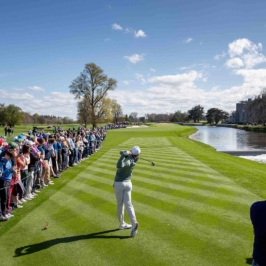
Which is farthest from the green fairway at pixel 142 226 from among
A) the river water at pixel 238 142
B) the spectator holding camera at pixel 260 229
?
the river water at pixel 238 142

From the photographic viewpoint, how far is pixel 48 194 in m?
11.9

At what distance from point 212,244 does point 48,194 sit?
25.7ft

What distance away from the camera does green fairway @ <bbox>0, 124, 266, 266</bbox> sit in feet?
21.4

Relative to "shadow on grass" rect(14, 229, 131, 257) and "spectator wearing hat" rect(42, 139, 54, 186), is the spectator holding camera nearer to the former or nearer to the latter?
"shadow on grass" rect(14, 229, 131, 257)

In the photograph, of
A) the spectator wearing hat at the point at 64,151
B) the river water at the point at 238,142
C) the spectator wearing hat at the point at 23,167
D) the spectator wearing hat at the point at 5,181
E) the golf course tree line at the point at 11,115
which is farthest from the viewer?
the golf course tree line at the point at 11,115

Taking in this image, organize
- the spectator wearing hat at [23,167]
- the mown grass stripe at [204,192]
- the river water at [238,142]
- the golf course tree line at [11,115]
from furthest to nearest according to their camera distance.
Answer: the golf course tree line at [11,115]
the river water at [238,142]
the mown grass stripe at [204,192]
the spectator wearing hat at [23,167]

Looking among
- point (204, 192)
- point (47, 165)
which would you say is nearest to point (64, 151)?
point (47, 165)

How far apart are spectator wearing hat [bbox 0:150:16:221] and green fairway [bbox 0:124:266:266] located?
43cm

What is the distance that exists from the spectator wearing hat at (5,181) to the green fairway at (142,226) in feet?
1.40

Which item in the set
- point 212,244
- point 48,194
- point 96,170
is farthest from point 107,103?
point 212,244

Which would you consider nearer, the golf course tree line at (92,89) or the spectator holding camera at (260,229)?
the spectator holding camera at (260,229)

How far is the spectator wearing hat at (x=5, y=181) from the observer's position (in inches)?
353

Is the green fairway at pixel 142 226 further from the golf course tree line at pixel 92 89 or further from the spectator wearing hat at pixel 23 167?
the golf course tree line at pixel 92 89

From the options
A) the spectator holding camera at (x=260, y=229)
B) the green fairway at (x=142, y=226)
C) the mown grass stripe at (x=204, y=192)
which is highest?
the spectator holding camera at (x=260, y=229)
